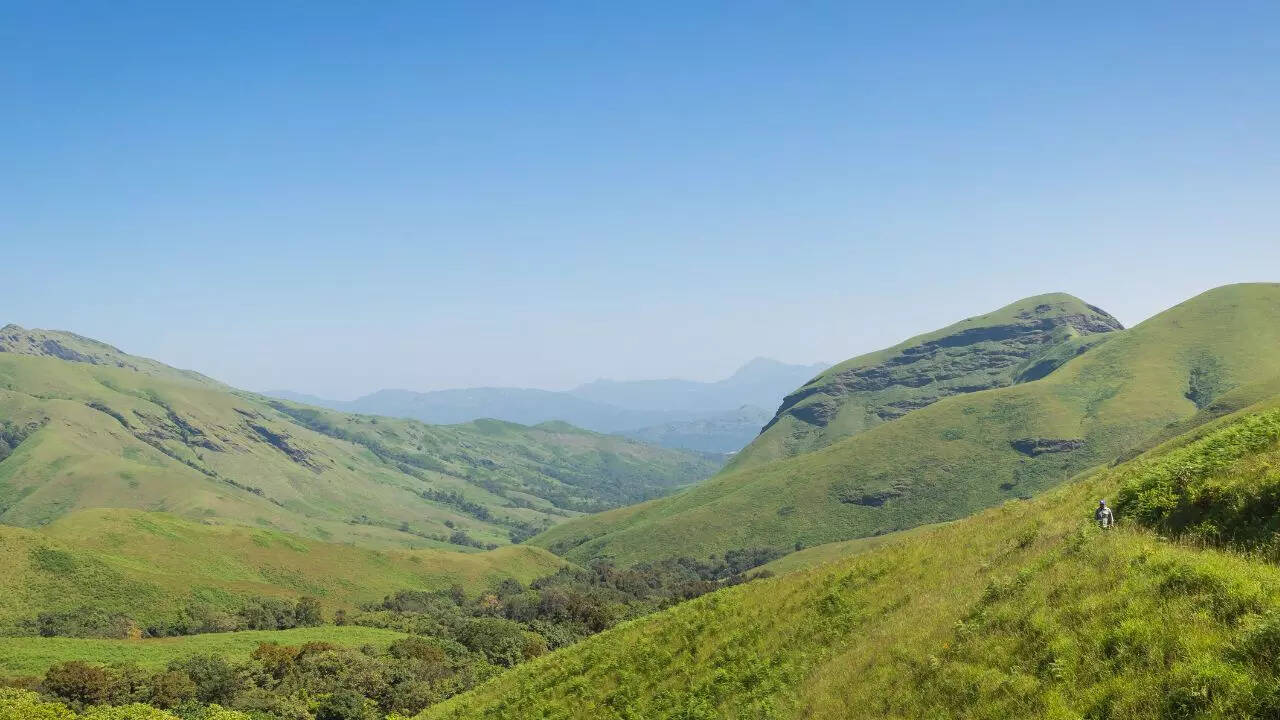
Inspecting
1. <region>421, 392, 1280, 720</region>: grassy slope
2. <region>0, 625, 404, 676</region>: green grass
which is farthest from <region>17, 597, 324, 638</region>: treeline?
<region>421, 392, 1280, 720</region>: grassy slope

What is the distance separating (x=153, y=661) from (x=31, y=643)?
19375mm

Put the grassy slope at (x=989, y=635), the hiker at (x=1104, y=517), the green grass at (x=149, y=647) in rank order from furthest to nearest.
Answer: the green grass at (x=149, y=647)
the hiker at (x=1104, y=517)
the grassy slope at (x=989, y=635)

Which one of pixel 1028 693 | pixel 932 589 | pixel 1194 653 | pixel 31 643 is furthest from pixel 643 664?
pixel 31 643

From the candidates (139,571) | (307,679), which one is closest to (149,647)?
(307,679)

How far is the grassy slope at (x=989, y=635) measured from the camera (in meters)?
14.0

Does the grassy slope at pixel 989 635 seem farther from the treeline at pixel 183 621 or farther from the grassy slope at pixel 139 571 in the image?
the grassy slope at pixel 139 571

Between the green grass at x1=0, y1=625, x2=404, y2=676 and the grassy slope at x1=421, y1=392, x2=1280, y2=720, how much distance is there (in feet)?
265

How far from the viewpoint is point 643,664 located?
32.8 metres

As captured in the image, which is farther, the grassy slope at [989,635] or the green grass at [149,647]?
the green grass at [149,647]

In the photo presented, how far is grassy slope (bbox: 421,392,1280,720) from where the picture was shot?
14.0m

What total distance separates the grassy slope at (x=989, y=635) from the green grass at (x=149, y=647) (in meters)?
Answer: 80.7

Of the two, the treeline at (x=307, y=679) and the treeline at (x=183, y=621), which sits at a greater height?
the treeline at (x=307, y=679)

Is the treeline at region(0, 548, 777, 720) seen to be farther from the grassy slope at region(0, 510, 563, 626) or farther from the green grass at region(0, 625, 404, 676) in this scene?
the grassy slope at region(0, 510, 563, 626)

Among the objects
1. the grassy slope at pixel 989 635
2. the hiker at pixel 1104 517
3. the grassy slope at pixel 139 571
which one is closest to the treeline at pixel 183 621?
the grassy slope at pixel 139 571
